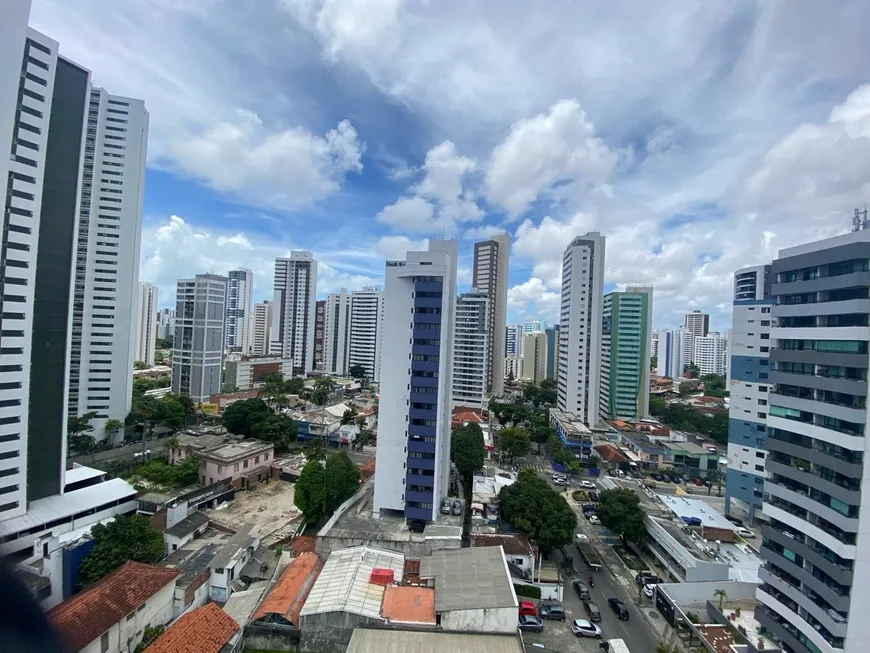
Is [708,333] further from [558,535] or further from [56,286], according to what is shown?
[56,286]

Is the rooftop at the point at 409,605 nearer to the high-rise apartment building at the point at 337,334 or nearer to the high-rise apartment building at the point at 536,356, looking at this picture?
the high-rise apartment building at the point at 337,334

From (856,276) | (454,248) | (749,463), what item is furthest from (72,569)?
(749,463)

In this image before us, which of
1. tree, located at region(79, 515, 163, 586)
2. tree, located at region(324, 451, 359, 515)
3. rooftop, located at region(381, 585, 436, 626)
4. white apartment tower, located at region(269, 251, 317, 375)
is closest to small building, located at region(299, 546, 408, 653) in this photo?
rooftop, located at region(381, 585, 436, 626)

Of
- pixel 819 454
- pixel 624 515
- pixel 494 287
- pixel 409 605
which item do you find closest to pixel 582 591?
pixel 624 515

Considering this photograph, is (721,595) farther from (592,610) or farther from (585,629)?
(585,629)

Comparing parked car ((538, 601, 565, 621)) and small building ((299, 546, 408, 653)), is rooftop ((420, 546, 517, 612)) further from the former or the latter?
parked car ((538, 601, 565, 621))
